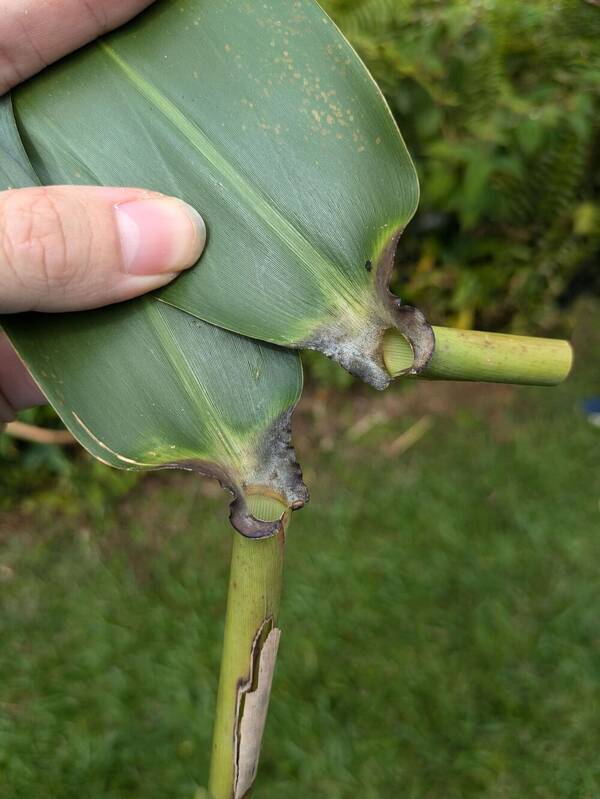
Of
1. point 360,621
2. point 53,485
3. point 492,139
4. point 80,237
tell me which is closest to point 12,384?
point 80,237

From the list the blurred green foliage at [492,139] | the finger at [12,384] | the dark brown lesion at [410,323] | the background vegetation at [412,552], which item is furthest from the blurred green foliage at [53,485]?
the dark brown lesion at [410,323]

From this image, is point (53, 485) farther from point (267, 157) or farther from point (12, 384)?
point (267, 157)

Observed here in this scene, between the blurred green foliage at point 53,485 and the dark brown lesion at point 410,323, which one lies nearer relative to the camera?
the dark brown lesion at point 410,323

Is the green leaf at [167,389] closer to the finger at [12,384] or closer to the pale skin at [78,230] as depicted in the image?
the pale skin at [78,230]

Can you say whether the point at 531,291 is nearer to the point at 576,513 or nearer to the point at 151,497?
the point at 576,513

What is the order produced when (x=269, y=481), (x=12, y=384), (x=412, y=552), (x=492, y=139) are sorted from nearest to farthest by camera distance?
(x=269, y=481), (x=12, y=384), (x=492, y=139), (x=412, y=552)

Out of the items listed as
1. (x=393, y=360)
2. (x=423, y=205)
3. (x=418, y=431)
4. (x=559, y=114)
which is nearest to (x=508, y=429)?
(x=418, y=431)
